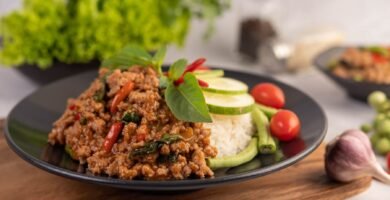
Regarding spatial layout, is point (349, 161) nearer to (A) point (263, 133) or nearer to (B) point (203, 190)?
(A) point (263, 133)

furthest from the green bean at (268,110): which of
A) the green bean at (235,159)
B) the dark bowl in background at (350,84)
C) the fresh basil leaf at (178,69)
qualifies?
the dark bowl in background at (350,84)

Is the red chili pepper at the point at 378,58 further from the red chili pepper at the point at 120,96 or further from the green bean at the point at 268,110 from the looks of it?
the red chili pepper at the point at 120,96

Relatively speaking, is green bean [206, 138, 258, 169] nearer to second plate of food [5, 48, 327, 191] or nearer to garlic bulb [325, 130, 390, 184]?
second plate of food [5, 48, 327, 191]

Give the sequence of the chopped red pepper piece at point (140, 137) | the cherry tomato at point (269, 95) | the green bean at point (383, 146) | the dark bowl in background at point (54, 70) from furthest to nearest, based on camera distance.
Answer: the dark bowl in background at point (54, 70), the green bean at point (383, 146), the cherry tomato at point (269, 95), the chopped red pepper piece at point (140, 137)

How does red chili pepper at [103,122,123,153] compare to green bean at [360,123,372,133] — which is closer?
red chili pepper at [103,122,123,153]

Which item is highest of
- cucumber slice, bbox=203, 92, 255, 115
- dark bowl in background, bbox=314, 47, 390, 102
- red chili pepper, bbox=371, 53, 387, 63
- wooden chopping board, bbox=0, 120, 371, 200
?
red chili pepper, bbox=371, 53, 387, 63

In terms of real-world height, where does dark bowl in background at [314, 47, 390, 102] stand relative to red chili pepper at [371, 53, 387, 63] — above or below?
below

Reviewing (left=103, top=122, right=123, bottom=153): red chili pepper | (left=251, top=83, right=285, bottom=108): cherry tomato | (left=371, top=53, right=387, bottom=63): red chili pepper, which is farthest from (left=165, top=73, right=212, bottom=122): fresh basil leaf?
(left=371, top=53, right=387, bottom=63): red chili pepper
